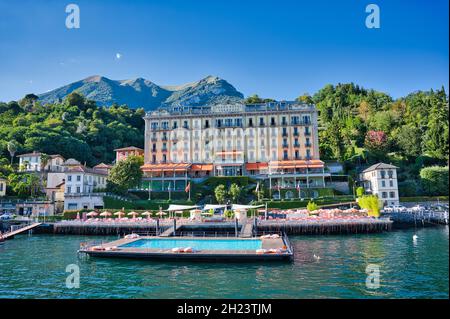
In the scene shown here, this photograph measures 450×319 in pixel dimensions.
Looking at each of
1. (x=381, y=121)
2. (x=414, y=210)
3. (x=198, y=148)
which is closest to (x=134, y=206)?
(x=198, y=148)

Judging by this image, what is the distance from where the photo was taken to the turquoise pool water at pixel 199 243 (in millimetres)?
29220

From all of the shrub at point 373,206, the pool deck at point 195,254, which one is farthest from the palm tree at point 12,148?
the shrub at point 373,206

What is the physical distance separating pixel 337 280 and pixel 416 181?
185 feet

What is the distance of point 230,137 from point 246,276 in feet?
182

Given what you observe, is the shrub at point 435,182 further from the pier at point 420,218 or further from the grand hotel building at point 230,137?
the grand hotel building at point 230,137

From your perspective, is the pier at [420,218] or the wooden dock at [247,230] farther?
the pier at [420,218]

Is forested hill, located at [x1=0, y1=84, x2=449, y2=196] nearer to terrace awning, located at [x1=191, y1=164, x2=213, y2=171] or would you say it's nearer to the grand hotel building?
the grand hotel building

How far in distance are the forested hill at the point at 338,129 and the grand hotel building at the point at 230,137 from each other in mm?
9694

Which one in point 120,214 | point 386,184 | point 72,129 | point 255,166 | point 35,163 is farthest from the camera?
point 72,129

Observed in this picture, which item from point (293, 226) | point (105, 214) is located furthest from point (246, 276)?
point (105, 214)

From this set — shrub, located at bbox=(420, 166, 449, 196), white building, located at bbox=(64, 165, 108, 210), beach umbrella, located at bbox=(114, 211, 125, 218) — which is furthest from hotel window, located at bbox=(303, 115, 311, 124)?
white building, located at bbox=(64, 165, 108, 210)

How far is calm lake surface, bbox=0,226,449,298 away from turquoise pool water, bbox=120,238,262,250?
386 cm

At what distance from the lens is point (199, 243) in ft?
103

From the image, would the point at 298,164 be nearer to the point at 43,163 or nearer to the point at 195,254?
the point at 195,254
